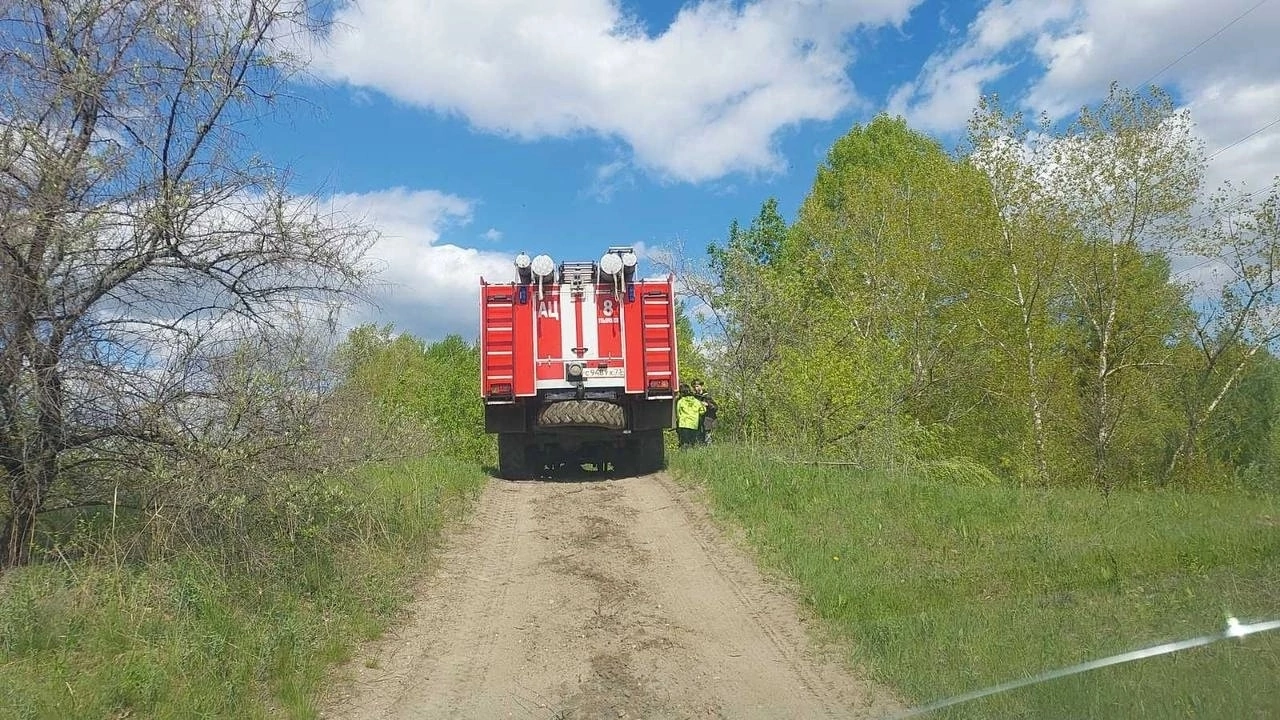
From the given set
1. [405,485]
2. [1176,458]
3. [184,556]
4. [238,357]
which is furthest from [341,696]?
[1176,458]

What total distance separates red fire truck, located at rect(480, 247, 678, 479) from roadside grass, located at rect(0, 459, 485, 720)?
6117 mm

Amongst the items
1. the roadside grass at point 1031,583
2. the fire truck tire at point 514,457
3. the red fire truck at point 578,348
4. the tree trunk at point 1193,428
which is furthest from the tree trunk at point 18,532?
the tree trunk at point 1193,428

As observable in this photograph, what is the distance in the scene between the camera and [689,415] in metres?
18.2

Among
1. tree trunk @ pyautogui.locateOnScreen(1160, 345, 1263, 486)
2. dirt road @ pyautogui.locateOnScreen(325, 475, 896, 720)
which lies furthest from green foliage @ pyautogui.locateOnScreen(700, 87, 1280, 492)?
dirt road @ pyautogui.locateOnScreen(325, 475, 896, 720)

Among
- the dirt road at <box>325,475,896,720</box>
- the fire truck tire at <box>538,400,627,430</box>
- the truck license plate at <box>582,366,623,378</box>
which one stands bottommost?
the dirt road at <box>325,475,896,720</box>

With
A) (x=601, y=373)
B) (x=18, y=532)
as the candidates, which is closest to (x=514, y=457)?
(x=601, y=373)

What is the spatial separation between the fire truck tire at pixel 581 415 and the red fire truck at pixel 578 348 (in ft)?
0.08

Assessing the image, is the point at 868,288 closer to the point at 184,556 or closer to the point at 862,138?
the point at 862,138

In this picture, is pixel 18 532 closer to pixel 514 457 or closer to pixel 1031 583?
pixel 1031 583

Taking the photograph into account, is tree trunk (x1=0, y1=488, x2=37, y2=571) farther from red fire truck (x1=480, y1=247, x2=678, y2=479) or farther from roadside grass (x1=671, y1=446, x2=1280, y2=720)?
red fire truck (x1=480, y1=247, x2=678, y2=479)

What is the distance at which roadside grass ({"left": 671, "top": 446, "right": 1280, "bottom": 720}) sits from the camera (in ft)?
15.6

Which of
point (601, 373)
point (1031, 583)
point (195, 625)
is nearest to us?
point (195, 625)

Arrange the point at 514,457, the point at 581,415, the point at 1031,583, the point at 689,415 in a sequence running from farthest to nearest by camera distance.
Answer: the point at 689,415 < the point at 514,457 < the point at 581,415 < the point at 1031,583

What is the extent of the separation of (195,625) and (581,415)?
823cm
